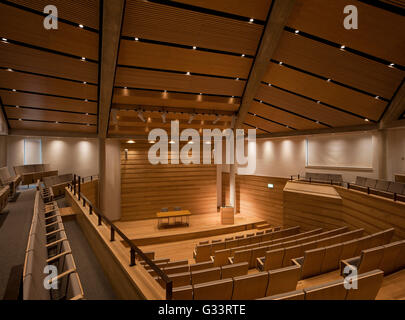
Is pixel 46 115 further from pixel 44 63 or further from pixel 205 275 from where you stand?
pixel 205 275

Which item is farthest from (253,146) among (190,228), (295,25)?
(295,25)

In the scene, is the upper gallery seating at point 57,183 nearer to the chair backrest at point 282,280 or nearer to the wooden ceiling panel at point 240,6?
the wooden ceiling panel at point 240,6

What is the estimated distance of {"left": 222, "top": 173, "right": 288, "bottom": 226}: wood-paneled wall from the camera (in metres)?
12.2

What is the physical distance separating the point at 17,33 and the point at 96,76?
2.26 meters

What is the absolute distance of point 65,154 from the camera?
1391 cm

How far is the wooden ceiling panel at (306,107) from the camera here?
29.6ft

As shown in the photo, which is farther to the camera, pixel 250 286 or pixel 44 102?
pixel 44 102

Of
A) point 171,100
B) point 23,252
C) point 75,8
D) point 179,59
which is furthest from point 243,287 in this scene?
point 171,100

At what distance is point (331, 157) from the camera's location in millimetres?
11469

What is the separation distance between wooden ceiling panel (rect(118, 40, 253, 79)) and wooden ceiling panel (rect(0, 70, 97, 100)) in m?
2.16

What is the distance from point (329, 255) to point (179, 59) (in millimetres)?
6922

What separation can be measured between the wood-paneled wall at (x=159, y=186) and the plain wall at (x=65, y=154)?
11.0 ft

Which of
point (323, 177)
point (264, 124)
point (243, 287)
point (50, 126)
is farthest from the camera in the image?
point (264, 124)

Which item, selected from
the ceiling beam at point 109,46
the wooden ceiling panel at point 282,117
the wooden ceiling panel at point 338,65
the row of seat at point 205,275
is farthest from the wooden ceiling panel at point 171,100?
the row of seat at point 205,275
